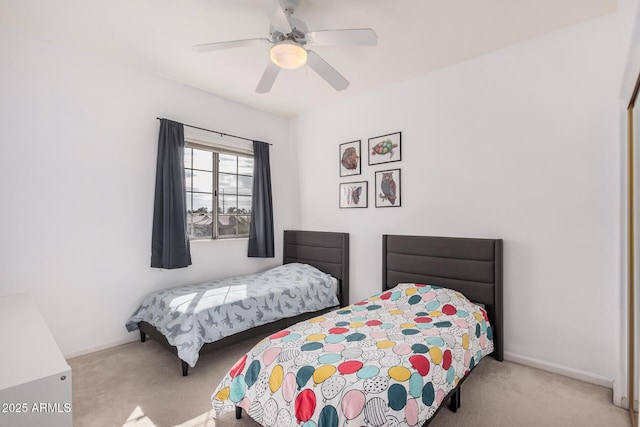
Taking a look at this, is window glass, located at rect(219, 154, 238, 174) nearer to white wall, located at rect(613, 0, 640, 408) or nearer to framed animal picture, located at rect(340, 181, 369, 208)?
framed animal picture, located at rect(340, 181, 369, 208)

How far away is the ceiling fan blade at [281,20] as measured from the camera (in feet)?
5.86

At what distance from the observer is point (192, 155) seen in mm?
3688

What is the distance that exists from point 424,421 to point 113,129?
3421 millimetres

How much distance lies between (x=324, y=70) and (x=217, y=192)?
7.15 feet

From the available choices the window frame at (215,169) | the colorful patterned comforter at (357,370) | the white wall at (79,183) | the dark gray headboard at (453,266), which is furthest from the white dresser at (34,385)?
the dark gray headboard at (453,266)

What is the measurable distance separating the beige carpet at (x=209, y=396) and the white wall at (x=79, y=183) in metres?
0.59

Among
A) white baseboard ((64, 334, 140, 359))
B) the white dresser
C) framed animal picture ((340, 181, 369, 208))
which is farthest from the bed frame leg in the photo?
white baseboard ((64, 334, 140, 359))

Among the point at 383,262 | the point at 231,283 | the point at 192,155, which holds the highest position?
the point at 192,155

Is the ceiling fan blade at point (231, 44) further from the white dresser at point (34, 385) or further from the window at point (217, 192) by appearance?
the white dresser at point (34, 385)

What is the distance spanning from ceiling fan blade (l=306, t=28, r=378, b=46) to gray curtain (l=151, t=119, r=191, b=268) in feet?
6.41

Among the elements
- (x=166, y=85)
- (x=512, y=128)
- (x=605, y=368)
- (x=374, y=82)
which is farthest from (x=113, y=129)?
(x=605, y=368)

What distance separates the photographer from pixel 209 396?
7.41 feet

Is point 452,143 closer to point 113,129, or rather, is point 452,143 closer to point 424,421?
point 424,421

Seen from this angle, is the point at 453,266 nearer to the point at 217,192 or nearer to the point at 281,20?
the point at 281,20
